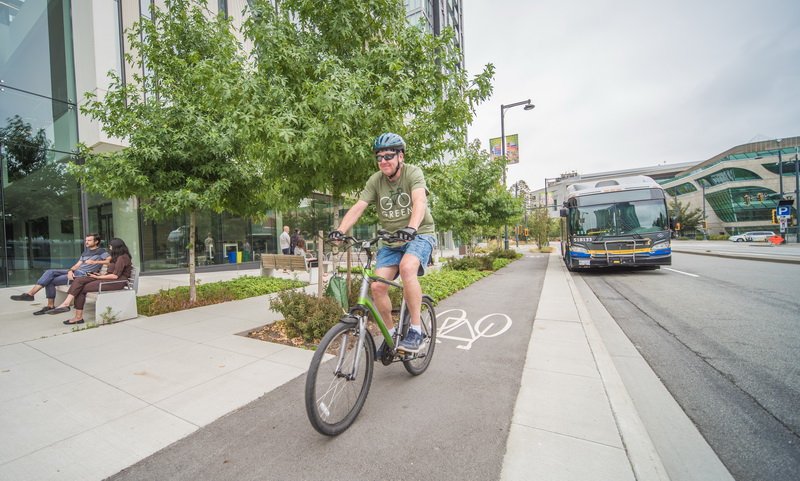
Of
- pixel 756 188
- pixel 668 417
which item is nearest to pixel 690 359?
pixel 668 417

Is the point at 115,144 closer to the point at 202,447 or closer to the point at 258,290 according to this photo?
the point at 258,290

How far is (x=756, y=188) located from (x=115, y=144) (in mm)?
84554

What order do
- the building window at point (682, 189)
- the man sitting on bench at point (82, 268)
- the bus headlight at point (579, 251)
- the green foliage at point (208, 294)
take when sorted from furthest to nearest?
the building window at point (682, 189) → the bus headlight at point (579, 251) → the green foliage at point (208, 294) → the man sitting on bench at point (82, 268)

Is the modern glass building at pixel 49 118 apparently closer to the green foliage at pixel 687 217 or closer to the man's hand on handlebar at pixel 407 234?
the man's hand on handlebar at pixel 407 234

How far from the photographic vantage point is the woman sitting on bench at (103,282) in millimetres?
5441

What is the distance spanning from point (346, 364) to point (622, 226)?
453 inches

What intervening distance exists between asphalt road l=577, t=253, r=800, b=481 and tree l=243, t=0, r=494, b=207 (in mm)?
4085

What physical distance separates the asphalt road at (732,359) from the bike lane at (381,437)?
1445mm

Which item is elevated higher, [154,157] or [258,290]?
[154,157]

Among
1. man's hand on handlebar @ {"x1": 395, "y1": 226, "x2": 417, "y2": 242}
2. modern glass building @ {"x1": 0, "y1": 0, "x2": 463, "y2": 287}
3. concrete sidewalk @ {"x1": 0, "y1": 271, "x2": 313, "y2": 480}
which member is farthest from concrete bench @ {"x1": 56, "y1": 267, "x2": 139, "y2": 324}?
modern glass building @ {"x1": 0, "y1": 0, "x2": 463, "y2": 287}

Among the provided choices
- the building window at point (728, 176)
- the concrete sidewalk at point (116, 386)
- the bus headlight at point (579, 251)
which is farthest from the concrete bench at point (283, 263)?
the building window at point (728, 176)

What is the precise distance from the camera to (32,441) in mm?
2299

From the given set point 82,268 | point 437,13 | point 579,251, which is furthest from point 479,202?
point 437,13

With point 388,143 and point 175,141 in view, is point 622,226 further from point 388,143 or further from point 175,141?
point 175,141
